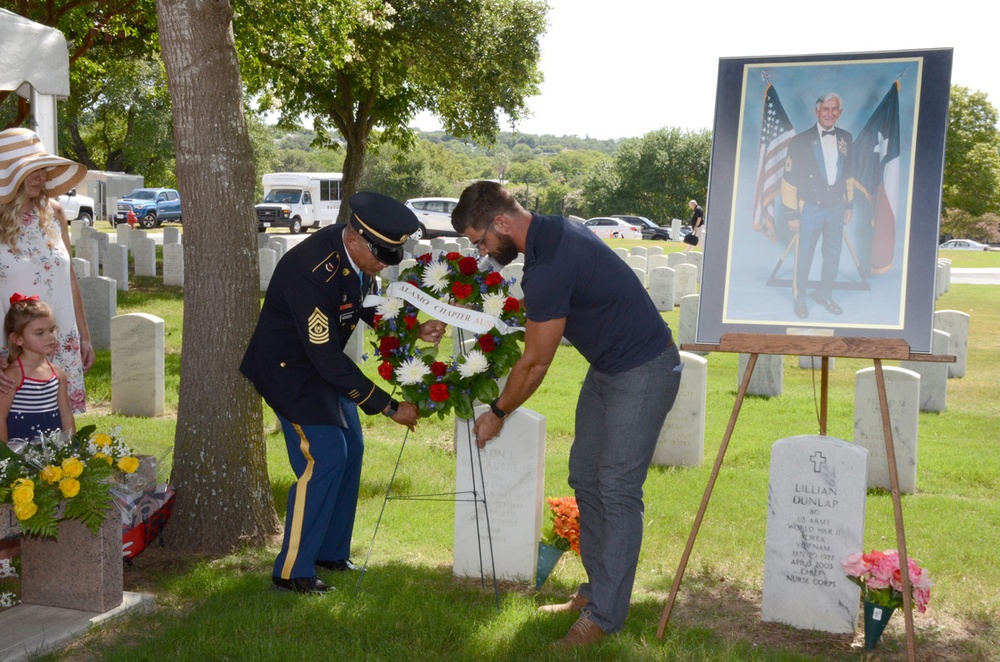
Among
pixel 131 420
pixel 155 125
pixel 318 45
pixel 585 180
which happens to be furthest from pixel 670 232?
pixel 131 420

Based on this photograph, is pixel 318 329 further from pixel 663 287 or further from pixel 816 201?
pixel 663 287

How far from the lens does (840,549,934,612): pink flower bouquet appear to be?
4137 mm

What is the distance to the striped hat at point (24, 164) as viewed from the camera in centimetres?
493

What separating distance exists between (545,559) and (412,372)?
4.04 feet

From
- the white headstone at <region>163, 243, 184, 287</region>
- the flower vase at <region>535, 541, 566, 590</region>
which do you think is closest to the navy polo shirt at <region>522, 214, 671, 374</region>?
the flower vase at <region>535, 541, 566, 590</region>

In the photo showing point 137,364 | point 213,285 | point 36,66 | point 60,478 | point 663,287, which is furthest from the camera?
point 663,287

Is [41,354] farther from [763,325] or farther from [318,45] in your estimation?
[318,45]

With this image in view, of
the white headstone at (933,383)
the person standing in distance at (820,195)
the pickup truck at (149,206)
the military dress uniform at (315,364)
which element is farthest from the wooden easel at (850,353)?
the pickup truck at (149,206)

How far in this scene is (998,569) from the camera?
5.27 metres

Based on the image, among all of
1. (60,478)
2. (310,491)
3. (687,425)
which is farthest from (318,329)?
(687,425)

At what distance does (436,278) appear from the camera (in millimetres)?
4664

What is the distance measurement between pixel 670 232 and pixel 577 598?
4744cm

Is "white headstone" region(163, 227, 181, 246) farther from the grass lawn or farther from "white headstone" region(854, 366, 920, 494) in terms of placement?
"white headstone" region(854, 366, 920, 494)

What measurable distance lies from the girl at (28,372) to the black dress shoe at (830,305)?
145 inches
